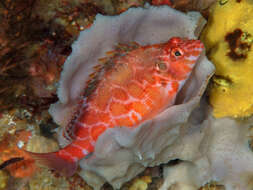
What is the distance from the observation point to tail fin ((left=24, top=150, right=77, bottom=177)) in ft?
7.79

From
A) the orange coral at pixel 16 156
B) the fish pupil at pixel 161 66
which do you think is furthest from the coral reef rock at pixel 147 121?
the orange coral at pixel 16 156

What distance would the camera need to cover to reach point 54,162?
7.95 ft

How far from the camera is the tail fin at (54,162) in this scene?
2.37 metres

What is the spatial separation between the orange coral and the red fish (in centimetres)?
51

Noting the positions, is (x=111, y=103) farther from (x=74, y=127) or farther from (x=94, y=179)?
(x=94, y=179)

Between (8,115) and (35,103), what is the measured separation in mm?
374

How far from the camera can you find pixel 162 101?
2.53 meters

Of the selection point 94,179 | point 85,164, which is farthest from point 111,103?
point 94,179

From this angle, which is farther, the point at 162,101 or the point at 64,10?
the point at 64,10

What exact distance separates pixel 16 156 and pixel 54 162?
0.68 meters

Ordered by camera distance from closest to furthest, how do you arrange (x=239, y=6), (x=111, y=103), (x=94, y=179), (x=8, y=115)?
(x=239, y=6), (x=111, y=103), (x=94, y=179), (x=8, y=115)

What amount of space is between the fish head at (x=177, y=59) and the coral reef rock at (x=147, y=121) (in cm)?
11

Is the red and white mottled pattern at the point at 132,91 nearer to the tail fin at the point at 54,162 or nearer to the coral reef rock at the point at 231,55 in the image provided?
the tail fin at the point at 54,162

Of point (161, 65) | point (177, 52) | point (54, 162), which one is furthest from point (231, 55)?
point (54, 162)
